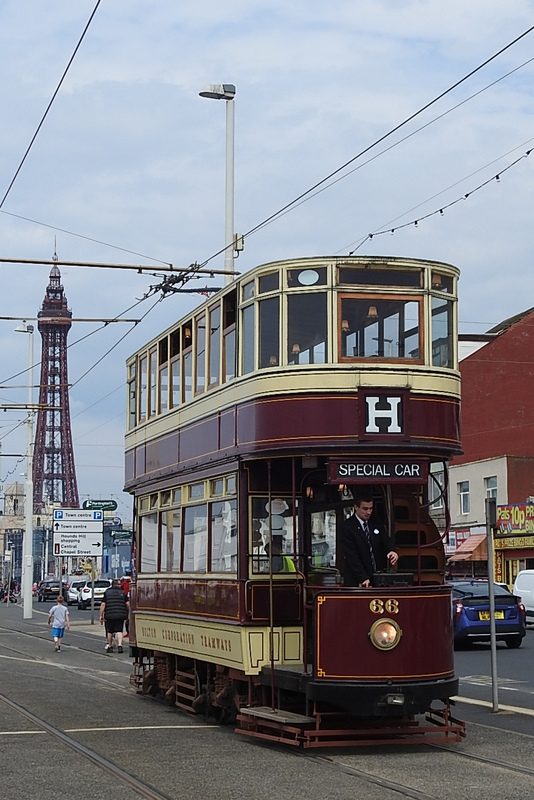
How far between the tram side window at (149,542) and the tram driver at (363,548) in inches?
198

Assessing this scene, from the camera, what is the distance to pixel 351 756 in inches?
Result: 483

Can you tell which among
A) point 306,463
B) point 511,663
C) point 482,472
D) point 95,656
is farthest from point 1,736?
point 482,472

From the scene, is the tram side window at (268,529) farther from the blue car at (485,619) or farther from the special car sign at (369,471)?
the blue car at (485,619)

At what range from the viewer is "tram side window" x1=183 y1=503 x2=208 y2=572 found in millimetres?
15241

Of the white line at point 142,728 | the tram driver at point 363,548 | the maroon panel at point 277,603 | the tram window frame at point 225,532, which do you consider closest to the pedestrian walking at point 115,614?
the white line at point 142,728

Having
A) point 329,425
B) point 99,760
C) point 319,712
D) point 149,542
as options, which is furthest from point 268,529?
point 149,542

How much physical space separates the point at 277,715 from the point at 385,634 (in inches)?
48.6

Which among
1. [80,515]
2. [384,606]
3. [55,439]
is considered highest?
[55,439]

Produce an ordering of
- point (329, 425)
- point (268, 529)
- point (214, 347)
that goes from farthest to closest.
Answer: point (214, 347) < point (268, 529) < point (329, 425)

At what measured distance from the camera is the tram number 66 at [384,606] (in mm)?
12367

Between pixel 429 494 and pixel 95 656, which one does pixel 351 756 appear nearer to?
pixel 429 494

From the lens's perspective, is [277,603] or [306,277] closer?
[306,277]

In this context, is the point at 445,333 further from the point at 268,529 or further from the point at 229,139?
the point at 229,139

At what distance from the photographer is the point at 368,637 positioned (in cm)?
1230
